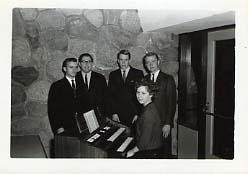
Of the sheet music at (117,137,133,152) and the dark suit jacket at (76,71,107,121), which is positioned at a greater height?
the dark suit jacket at (76,71,107,121)

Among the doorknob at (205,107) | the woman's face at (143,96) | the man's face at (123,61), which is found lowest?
the doorknob at (205,107)

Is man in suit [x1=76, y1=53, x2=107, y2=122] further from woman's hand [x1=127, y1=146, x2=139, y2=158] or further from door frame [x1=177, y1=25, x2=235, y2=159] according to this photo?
door frame [x1=177, y1=25, x2=235, y2=159]

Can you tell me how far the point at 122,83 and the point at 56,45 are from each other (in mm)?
257

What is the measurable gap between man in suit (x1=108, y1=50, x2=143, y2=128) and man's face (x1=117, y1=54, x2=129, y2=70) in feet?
0.06

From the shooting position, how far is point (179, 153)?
1146 mm

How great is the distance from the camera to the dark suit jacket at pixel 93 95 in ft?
3.71

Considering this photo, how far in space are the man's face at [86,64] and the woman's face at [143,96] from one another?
0.18 metres

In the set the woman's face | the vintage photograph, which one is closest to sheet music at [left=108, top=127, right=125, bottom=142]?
the vintage photograph

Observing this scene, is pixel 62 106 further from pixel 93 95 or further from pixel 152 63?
pixel 152 63

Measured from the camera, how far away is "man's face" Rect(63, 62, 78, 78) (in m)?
1.11

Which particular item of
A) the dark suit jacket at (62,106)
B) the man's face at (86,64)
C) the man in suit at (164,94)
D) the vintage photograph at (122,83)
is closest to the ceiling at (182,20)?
the vintage photograph at (122,83)

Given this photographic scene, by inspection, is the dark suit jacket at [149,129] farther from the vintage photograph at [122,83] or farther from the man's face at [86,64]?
the man's face at [86,64]
